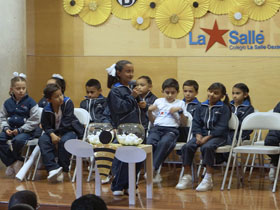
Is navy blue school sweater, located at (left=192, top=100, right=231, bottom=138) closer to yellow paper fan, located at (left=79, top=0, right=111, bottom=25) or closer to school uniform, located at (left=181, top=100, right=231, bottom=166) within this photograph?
school uniform, located at (left=181, top=100, right=231, bottom=166)

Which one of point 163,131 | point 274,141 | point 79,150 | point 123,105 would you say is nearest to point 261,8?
point 274,141

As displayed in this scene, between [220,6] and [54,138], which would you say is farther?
[220,6]

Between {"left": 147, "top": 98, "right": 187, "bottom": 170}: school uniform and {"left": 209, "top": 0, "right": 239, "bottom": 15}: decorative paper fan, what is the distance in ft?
5.99


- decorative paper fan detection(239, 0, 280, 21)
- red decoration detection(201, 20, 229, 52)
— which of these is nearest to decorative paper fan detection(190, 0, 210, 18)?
red decoration detection(201, 20, 229, 52)

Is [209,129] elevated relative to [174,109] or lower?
lower

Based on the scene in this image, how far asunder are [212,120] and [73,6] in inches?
125

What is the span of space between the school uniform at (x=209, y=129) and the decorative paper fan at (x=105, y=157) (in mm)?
1092

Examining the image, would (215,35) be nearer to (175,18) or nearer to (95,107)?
(175,18)

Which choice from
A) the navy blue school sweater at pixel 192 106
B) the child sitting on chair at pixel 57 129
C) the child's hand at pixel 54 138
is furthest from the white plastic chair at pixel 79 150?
the navy blue school sweater at pixel 192 106

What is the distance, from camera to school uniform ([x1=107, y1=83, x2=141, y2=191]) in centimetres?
488

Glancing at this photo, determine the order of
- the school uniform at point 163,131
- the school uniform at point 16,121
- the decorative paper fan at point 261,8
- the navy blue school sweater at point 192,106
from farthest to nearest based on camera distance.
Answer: the decorative paper fan at point 261,8
the navy blue school sweater at point 192,106
the school uniform at point 16,121
the school uniform at point 163,131

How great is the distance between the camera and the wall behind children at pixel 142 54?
699cm

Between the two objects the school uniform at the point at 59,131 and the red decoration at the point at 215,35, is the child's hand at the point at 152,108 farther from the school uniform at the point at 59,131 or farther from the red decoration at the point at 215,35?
the red decoration at the point at 215,35

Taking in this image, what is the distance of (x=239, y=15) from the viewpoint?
702cm
